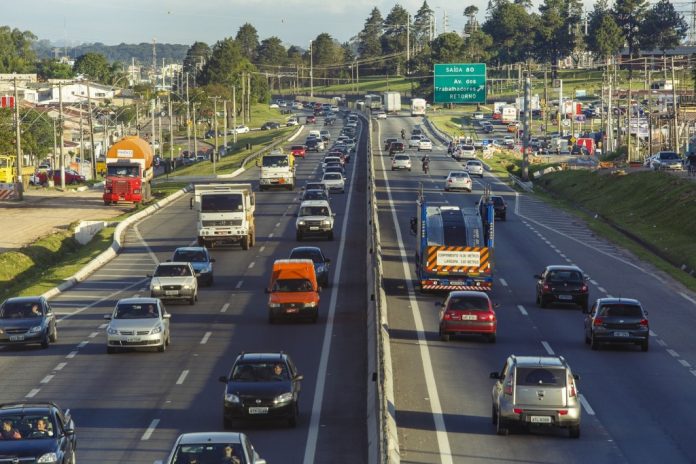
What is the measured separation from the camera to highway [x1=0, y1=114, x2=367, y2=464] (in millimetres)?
27156

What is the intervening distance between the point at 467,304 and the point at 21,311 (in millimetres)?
12692

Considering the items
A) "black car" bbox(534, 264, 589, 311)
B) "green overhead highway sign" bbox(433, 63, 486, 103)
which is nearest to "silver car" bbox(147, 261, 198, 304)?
"black car" bbox(534, 264, 589, 311)

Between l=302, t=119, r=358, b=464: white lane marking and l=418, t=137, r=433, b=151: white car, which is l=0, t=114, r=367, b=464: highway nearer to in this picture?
l=302, t=119, r=358, b=464: white lane marking

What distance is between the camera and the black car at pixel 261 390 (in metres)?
27.5

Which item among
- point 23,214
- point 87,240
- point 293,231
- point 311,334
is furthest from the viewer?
point 23,214

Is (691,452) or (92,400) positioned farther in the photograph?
(92,400)

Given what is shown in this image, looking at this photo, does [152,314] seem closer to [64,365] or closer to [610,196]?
[64,365]

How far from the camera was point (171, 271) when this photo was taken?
159 ft

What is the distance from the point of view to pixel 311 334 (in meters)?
41.3

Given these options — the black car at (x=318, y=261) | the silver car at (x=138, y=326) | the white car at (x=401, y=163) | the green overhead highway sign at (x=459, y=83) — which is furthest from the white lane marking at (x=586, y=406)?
the white car at (x=401, y=163)

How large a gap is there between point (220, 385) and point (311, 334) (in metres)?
8.38

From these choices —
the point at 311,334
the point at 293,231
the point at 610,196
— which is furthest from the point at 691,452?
the point at 610,196

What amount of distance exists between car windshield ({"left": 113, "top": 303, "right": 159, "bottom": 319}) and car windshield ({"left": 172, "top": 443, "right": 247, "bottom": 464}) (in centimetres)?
1883

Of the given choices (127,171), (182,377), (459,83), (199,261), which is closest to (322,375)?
(182,377)
